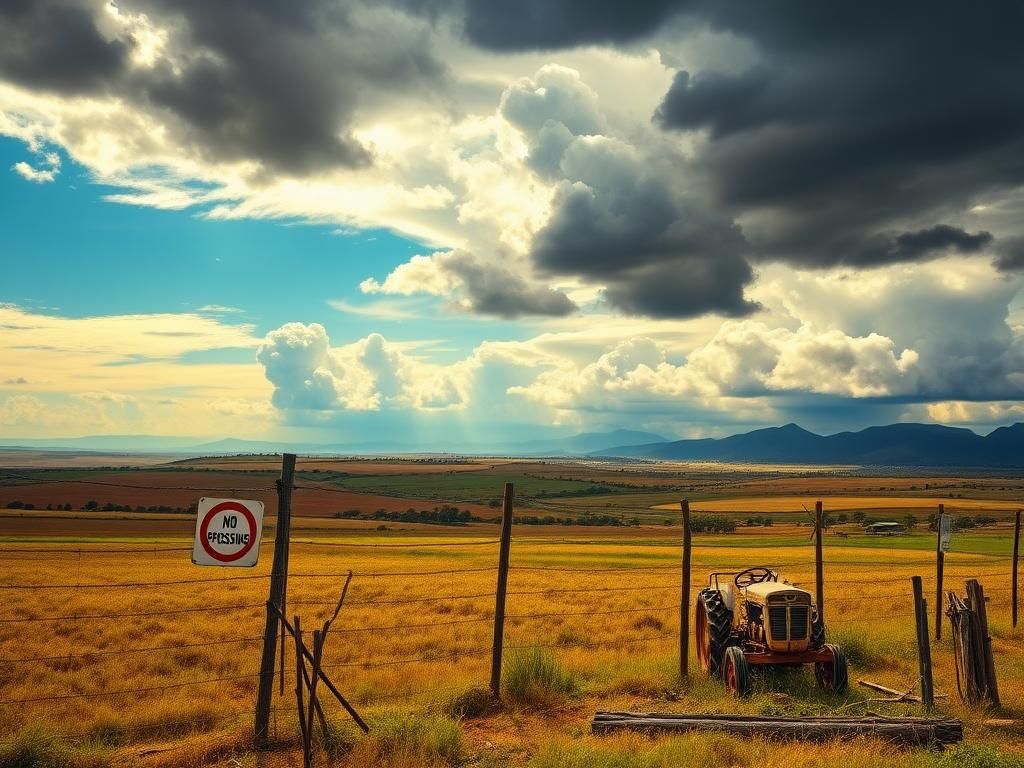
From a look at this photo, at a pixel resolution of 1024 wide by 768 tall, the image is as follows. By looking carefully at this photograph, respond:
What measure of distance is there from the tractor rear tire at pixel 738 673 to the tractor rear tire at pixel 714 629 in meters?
0.86

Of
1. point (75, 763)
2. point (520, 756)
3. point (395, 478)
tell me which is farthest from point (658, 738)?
point (395, 478)

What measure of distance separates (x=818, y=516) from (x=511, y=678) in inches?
307

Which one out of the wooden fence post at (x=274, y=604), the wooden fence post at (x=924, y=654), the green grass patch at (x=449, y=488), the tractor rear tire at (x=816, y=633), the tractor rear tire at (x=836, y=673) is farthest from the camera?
the green grass patch at (x=449, y=488)

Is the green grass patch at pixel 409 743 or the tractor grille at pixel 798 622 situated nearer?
the green grass patch at pixel 409 743

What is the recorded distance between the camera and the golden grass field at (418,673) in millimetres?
8367

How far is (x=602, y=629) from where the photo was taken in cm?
2020

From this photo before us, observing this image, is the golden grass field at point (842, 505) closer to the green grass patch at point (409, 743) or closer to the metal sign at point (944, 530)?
the metal sign at point (944, 530)

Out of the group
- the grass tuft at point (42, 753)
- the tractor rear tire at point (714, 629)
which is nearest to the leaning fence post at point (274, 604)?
the grass tuft at point (42, 753)

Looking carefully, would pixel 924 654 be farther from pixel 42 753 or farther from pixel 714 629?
pixel 42 753

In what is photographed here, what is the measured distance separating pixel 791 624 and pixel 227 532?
8.29 m

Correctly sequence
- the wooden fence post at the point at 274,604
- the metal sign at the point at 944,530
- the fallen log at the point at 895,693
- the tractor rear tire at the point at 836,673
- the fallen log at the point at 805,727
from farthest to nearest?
the metal sign at the point at 944,530 < the tractor rear tire at the point at 836,673 < the fallen log at the point at 895,693 < the fallen log at the point at 805,727 < the wooden fence post at the point at 274,604

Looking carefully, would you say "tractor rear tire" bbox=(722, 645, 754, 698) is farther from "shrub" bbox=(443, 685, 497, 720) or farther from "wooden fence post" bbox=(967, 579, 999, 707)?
"shrub" bbox=(443, 685, 497, 720)

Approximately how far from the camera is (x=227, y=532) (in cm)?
825

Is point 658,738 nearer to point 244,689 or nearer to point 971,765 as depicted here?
point 971,765
